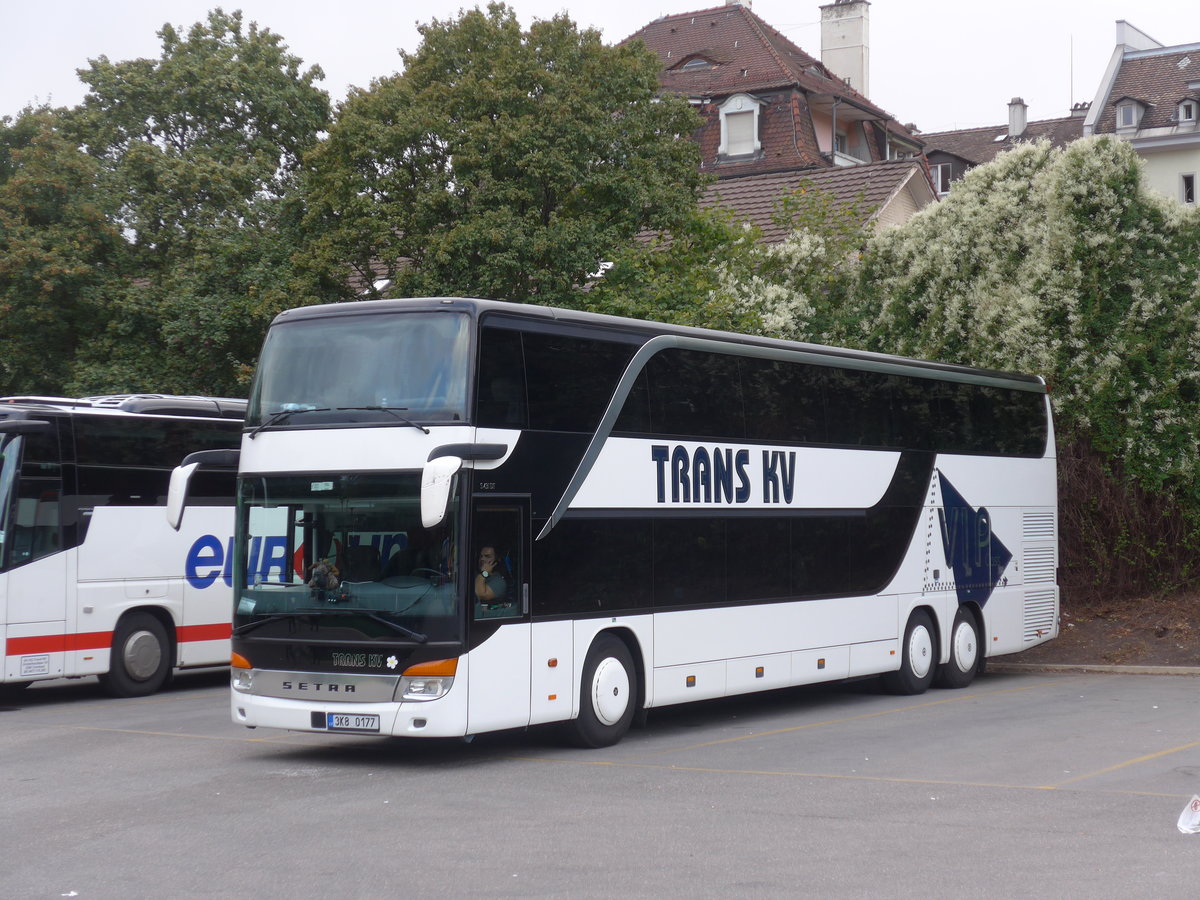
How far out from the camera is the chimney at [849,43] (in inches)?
2891

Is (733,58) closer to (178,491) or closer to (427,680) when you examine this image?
(178,491)

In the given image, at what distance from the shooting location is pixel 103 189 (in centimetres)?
3462

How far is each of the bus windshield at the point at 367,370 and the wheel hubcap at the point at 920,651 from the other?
848cm

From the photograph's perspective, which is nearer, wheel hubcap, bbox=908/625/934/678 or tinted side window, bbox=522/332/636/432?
tinted side window, bbox=522/332/636/432

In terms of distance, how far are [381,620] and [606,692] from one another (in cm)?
248

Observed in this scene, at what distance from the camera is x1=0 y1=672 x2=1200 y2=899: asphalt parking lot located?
26.3ft

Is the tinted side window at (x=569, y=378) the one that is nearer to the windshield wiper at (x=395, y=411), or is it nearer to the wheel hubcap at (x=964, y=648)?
the windshield wiper at (x=395, y=411)

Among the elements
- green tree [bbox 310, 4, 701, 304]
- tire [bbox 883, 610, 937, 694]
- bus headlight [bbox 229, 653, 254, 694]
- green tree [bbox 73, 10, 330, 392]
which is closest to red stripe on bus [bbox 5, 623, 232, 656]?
bus headlight [bbox 229, 653, 254, 694]

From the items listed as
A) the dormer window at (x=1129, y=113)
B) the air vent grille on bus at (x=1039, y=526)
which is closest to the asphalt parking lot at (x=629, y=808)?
the air vent grille on bus at (x=1039, y=526)

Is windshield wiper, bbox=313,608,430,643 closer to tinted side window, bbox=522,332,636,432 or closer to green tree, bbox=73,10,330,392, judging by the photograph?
tinted side window, bbox=522,332,636,432

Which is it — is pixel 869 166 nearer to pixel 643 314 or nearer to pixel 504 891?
pixel 643 314

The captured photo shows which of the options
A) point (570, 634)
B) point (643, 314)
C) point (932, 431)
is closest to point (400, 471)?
point (570, 634)

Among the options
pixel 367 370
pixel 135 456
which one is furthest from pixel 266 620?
pixel 135 456

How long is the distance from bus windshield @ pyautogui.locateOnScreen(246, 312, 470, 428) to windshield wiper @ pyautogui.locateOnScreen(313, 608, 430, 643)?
5.04 feet
